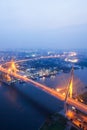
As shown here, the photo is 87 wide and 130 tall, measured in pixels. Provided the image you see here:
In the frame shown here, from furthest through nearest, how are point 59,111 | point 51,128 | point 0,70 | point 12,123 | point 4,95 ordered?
point 0,70, point 4,95, point 59,111, point 12,123, point 51,128

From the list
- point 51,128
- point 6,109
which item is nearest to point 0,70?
point 6,109

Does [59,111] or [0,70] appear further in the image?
[0,70]

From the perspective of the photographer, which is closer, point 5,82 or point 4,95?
point 4,95

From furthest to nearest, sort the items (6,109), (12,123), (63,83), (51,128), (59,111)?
(63,83) < (6,109) < (59,111) < (12,123) < (51,128)

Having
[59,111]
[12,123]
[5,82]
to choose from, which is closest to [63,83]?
[5,82]

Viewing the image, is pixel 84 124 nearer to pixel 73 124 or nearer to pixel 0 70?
pixel 73 124

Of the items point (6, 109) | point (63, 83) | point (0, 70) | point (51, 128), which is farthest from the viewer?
point (0, 70)

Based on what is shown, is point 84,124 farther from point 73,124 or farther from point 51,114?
point 51,114

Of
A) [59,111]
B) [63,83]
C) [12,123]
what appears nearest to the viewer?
[12,123]
